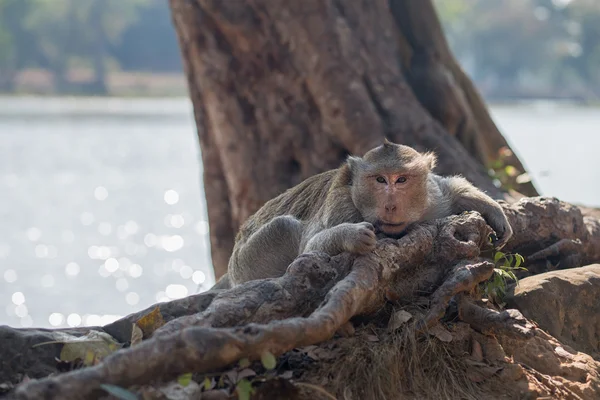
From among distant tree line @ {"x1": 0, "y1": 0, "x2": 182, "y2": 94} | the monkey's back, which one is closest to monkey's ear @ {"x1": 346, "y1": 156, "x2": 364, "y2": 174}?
the monkey's back

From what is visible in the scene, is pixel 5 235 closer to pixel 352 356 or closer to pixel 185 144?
pixel 352 356

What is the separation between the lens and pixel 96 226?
19.5 m

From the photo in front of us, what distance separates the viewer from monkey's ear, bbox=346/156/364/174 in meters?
4.69

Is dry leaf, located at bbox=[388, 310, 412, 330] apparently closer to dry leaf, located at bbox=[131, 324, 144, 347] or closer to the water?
dry leaf, located at bbox=[131, 324, 144, 347]

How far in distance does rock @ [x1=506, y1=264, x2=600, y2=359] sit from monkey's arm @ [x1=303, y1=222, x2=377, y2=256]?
3.25 ft

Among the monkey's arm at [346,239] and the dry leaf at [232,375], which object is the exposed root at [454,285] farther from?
the dry leaf at [232,375]

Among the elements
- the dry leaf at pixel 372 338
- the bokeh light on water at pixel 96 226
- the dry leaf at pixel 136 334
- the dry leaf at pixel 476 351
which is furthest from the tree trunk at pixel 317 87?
the dry leaf at pixel 136 334

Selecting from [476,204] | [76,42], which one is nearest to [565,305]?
[476,204]

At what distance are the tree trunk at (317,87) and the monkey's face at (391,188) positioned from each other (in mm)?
3649

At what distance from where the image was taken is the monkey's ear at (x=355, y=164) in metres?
4.69

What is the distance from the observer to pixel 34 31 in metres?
54.0

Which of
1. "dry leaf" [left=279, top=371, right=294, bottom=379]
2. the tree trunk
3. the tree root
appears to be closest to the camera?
the tree root

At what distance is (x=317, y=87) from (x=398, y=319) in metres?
4.92

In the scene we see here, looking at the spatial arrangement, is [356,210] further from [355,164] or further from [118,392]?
[118,392]
